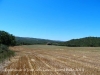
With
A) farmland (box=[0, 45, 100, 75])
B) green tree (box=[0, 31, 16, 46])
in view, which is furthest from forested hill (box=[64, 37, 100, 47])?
farmland (box=[0, 45, 100, 75])

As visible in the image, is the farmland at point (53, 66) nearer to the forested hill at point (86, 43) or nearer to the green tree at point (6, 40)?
the green tree at point (6, 40)

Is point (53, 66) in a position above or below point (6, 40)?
below

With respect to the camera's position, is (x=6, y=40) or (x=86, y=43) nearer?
(x=6, y=40)

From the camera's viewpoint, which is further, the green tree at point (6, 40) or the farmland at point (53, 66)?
the green tree at point (6, 40)

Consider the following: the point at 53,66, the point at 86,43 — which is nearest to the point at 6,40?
the point at 86,43

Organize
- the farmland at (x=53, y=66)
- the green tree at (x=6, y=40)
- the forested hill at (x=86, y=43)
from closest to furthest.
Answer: the farmland at (x=53, y=66) < the green tree at (x=6, y=40) < the forested hill at (x=86, y=43)

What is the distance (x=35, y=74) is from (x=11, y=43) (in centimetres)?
7154

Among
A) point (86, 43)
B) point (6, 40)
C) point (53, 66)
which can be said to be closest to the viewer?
point (53, 66)

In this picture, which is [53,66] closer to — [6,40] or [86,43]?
[6,40]

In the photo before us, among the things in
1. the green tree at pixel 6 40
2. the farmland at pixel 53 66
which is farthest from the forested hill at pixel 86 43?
the farmland at pixel 53 66

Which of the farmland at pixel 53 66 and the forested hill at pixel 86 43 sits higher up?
the forested hill at pixel 86 43

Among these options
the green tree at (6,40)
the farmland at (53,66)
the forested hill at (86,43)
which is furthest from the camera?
the forested hill at (86,43)

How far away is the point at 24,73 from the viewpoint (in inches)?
566

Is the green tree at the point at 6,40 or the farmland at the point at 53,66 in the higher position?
the green tree at the point at 6,40
